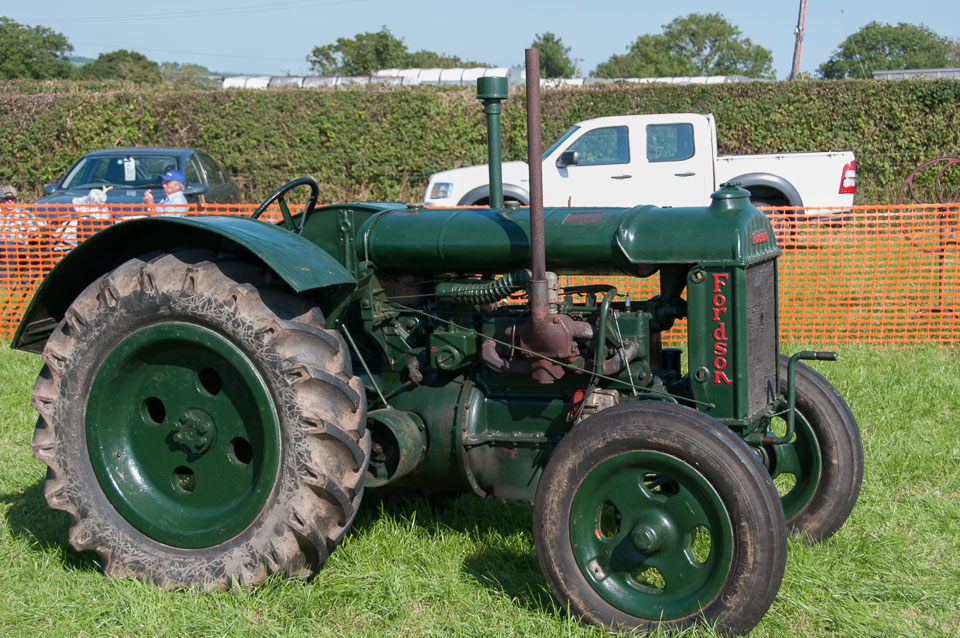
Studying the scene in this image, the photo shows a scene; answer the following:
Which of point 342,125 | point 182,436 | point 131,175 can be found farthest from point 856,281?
point 342,125

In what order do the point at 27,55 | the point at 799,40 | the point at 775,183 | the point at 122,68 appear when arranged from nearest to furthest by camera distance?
the point at 775,183, the point at 799,40, the point at 122,68, the point at 27,55

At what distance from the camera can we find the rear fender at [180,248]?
340 cm

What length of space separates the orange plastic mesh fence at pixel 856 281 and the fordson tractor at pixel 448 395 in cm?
369

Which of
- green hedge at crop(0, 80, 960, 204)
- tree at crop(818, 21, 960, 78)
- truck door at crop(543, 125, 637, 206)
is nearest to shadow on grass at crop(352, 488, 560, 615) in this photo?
truck door at crop(543, 125, 637, 206)

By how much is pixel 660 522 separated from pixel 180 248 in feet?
7.18

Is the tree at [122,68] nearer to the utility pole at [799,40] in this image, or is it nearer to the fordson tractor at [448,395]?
the utility pole at [799,40]

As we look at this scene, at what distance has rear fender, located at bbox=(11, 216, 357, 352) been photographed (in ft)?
11.2

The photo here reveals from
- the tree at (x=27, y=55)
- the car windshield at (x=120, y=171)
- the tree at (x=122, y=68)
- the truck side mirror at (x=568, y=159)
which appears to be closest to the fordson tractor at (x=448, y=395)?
the truck side mirror at (x=568, y=159)

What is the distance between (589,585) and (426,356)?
1288 millimetres

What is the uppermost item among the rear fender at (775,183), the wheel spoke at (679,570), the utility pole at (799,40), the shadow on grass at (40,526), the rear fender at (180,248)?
the utility pole at (799,40)

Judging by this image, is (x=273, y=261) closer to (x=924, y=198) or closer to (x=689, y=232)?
(x=689, y=232)

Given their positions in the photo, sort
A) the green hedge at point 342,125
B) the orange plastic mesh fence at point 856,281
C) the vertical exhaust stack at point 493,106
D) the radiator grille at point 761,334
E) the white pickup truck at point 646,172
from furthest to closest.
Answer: the green hedge at point 342,125 < the white pickup truck at point 646,172 < the orange plastic mesh fence at point 856,281 < the vertical exhaust stack at point 493,106 < the radiator grille at point 761,334

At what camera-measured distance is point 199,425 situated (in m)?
3.59

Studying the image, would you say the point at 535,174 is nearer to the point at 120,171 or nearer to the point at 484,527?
the point at 484,527
